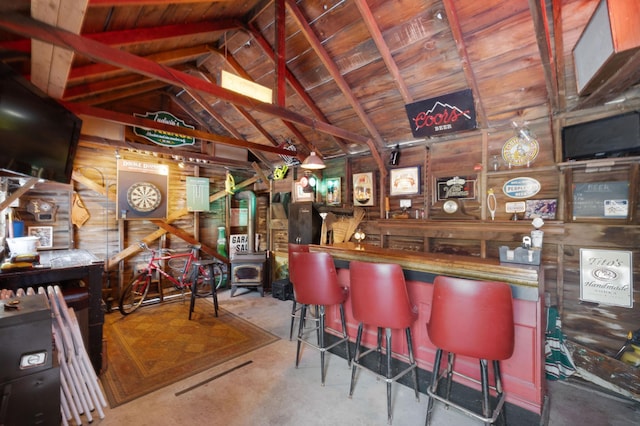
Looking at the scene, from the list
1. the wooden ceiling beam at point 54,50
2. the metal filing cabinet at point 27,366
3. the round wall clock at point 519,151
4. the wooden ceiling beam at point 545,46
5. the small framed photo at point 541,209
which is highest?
the wooden ceiling beam at point 545,46

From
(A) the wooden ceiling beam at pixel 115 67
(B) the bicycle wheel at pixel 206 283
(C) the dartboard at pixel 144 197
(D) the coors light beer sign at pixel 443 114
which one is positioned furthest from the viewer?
(B) the bicycle wheel at pixel 206 283

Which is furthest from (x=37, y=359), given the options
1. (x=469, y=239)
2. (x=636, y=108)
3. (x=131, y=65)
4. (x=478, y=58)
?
(x=636, y=108)

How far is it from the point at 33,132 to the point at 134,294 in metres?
3.54

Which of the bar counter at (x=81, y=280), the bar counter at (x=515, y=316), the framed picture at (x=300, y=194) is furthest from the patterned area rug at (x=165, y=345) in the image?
the framed picture at (x=300, y=194)

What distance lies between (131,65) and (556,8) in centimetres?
381

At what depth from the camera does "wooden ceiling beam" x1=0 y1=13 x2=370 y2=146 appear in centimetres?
181

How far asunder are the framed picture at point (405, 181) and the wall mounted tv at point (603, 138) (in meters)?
1.83

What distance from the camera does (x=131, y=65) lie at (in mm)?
Result: 2467

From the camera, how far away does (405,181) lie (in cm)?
465

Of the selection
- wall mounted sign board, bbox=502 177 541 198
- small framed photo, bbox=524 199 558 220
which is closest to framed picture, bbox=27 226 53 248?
wall mounted sign board, bbox=502 177 541 198

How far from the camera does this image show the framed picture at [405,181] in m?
4.52

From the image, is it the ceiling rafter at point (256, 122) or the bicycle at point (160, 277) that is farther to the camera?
the bicycle at point (160, 277)

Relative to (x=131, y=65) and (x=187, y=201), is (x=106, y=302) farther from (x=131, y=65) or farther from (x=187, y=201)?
(x=131, y=65)

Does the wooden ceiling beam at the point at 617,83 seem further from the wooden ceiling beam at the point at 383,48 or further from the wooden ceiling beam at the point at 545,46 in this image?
the wooden ceiling beam at the point at 383,48
